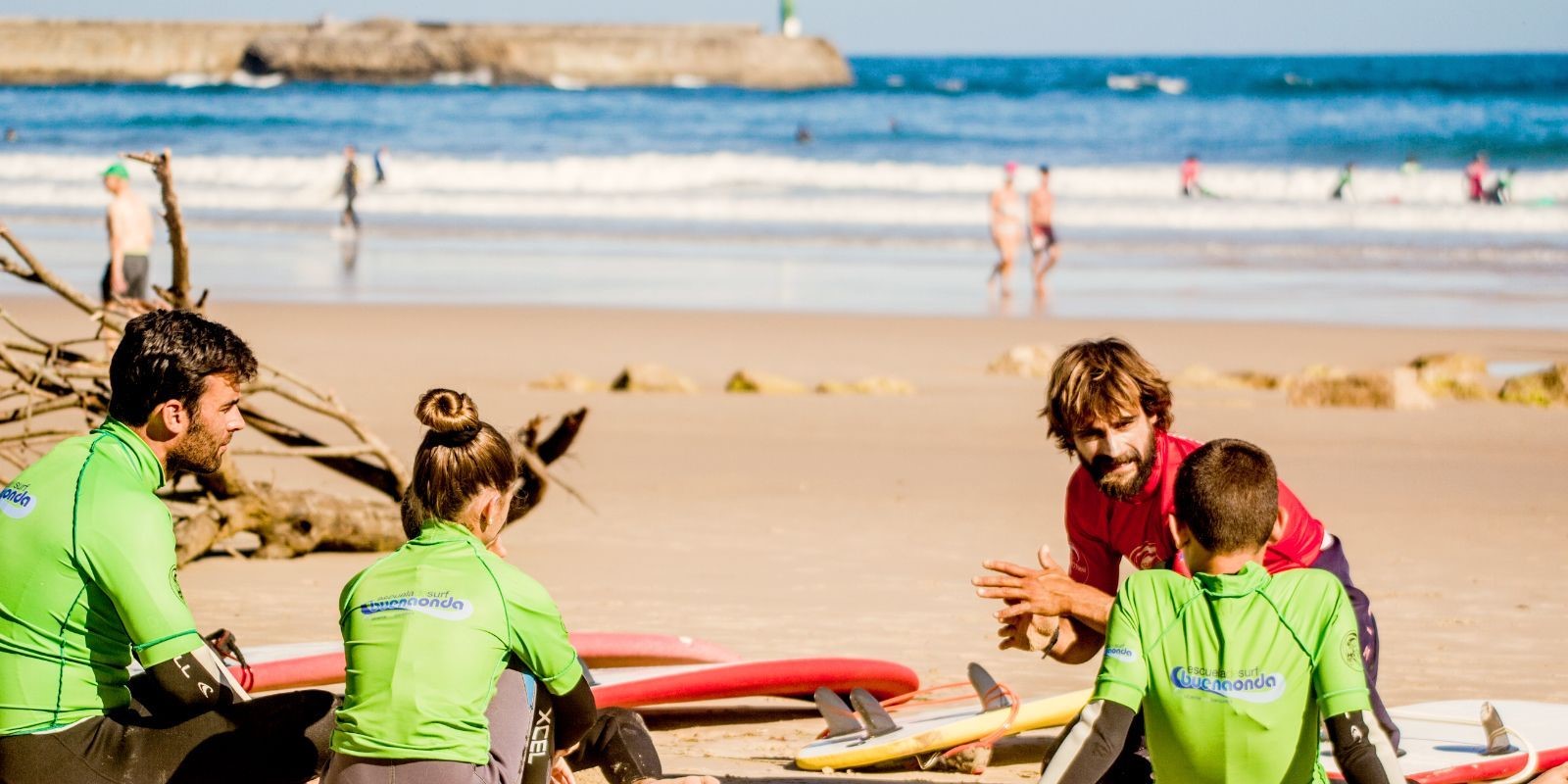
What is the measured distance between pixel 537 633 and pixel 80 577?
90cm

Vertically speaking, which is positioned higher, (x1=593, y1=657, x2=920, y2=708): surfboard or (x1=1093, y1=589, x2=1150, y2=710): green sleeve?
(x1=1093, y1=589, x2=1150, y2=710): green sleeve

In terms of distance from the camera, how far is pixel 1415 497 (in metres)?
9.27

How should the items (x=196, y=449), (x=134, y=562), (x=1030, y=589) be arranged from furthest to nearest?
1. (x=1030, y=589)
2. (x=196, y=449)
3. (x=134, y=562)

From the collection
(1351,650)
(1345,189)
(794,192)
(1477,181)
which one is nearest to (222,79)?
(794,192)

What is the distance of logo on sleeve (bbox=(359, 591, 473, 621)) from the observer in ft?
11.2

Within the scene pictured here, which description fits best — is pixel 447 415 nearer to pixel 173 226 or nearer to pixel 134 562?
pixel 134 562

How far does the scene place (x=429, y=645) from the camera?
3.42 meters

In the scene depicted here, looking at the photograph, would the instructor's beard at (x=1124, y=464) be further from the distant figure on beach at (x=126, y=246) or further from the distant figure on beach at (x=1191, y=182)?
the distant figure on beach at (x=1191, y=182)

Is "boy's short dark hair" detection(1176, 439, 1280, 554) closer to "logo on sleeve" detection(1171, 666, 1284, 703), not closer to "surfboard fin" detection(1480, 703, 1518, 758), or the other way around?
"logo on sleeve" detection(1171, 666, 1284, 703)

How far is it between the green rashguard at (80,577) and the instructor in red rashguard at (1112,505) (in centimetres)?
171

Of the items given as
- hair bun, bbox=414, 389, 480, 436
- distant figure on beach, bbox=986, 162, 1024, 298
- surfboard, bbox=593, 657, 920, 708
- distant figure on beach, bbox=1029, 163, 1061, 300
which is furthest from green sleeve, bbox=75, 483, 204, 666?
distant figure on beach, bbox=1029, 163, 1061, 300

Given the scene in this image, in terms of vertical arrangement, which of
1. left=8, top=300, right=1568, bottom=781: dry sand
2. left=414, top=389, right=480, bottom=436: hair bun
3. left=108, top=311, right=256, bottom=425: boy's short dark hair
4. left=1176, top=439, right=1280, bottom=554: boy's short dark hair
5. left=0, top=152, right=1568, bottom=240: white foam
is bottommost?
left=8, top=300, right=1568, bottom=781: dry sand

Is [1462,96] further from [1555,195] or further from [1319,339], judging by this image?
[1319,339]

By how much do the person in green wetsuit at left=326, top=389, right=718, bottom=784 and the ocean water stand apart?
14753 millimetres
